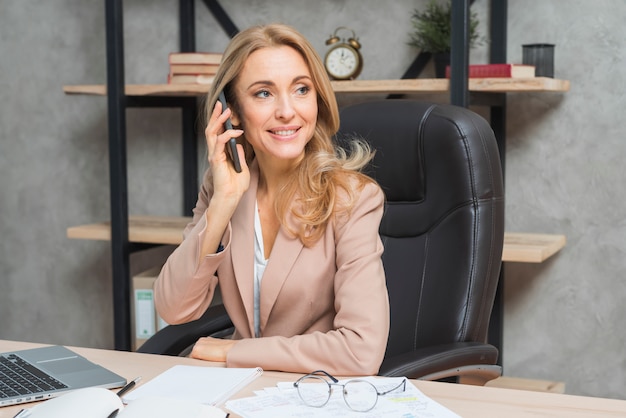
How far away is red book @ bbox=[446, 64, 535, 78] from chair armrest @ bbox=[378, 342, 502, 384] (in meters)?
1.08

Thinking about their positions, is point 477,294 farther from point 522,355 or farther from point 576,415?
point 522,355

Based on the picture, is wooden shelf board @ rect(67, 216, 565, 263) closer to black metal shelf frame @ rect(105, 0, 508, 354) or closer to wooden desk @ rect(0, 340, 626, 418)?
black metal shelf frame @ rect(105, 0, 508, 354)

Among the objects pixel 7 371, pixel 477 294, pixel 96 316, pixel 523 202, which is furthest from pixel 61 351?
pixel 96 316

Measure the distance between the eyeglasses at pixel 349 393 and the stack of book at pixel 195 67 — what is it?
166 cm

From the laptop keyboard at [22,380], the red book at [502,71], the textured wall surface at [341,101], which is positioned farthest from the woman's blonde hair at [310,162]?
the textured wall surface at [341,101]

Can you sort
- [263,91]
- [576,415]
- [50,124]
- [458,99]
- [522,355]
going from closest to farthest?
[576,415] → [263,91] → [458,99] → [522,355] → [50,124]

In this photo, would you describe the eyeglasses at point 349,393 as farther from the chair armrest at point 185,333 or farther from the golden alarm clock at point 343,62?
the golden alarm clock at point 343,62

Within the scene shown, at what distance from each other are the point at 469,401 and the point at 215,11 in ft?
7.50

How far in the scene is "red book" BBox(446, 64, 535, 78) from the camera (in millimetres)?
2443

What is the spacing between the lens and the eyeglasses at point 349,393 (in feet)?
3.77

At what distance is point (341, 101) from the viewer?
3078mm

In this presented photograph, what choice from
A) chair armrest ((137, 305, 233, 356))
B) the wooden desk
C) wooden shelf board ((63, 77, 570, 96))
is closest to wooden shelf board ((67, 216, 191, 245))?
wooden shelf board ((63, 77, 570, 96))

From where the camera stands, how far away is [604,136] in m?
2.72

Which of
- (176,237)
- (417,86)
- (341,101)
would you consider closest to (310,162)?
(417,86)
